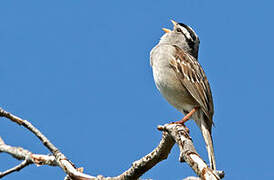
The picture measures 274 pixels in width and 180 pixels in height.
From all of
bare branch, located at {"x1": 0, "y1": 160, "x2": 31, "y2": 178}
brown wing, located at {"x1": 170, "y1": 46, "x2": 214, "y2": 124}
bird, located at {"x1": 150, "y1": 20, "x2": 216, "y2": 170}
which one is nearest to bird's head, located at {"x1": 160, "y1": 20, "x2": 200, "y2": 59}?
bird, located at {"x1": 150, "y1": 20, "x2": 216, "y2": 170}

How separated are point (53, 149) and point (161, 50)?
285 centimetres

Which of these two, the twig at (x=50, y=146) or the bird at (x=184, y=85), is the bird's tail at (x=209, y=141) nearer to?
the bird at (x=184, y=85)

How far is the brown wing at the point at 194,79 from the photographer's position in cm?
612

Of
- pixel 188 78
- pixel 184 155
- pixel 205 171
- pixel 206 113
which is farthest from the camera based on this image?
pixel 188 78

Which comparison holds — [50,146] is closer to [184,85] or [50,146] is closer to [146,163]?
[146,163]

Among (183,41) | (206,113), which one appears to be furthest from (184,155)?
(183,41)

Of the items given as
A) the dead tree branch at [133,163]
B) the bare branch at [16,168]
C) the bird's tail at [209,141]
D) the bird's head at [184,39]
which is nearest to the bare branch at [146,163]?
the dead tree branch at [133,163]

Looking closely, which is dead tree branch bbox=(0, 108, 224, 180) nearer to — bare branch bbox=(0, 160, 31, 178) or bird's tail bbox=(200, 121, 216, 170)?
bare branch bbox=(0, 160, 31, 178)

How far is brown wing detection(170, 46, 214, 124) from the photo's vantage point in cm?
612

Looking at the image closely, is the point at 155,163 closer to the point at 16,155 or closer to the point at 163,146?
the point at 163,146

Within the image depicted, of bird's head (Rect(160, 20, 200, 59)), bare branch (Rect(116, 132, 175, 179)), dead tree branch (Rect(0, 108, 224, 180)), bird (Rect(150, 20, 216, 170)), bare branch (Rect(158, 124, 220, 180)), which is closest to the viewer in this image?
bare branch (Rect(158, 124, 220, 180))

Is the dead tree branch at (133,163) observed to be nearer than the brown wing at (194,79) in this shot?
Yes

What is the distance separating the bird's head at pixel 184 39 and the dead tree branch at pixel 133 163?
10.5ft

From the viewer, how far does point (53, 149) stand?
14.1 feet
